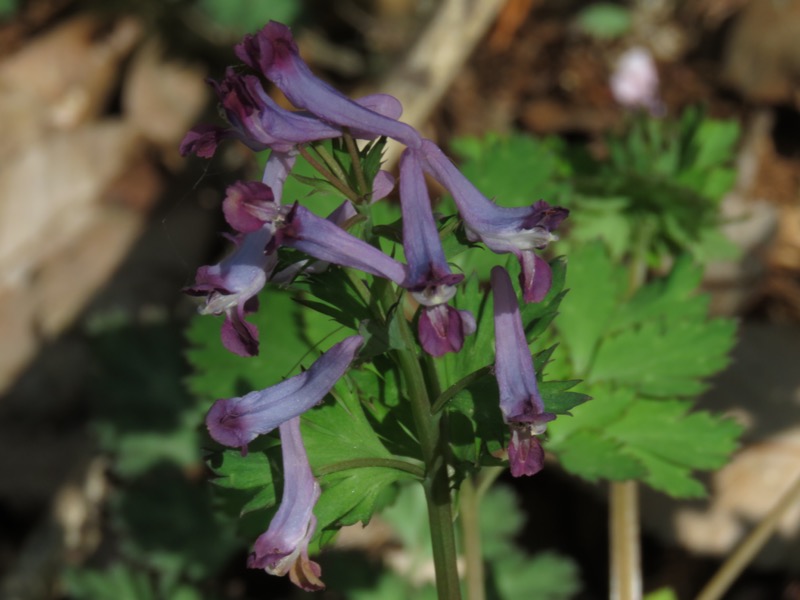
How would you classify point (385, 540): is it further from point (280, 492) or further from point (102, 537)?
point (280, 492)

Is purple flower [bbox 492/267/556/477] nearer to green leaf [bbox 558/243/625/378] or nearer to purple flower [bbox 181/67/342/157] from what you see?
purple flower [bbox 181/67/342/157]

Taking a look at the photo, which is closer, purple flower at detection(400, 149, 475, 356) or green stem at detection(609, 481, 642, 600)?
purple flower at detection(400, 149, 475, 356)

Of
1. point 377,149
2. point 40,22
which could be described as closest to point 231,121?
point 377,149

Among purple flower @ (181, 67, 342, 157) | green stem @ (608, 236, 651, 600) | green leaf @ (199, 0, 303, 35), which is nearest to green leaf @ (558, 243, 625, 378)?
green stem @ (608, 236, 651, 600)

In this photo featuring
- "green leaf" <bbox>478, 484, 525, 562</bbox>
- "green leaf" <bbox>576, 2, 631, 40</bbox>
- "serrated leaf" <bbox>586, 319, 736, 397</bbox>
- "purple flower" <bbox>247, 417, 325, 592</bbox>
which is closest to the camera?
"purple flower" <bbox>247, 417, 325, 592</bbox>

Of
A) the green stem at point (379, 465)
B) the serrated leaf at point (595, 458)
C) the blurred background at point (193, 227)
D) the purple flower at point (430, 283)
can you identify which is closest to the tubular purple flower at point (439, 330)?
the purple flower at point (430, 283)

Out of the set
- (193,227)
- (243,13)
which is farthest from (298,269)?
(243,13)
